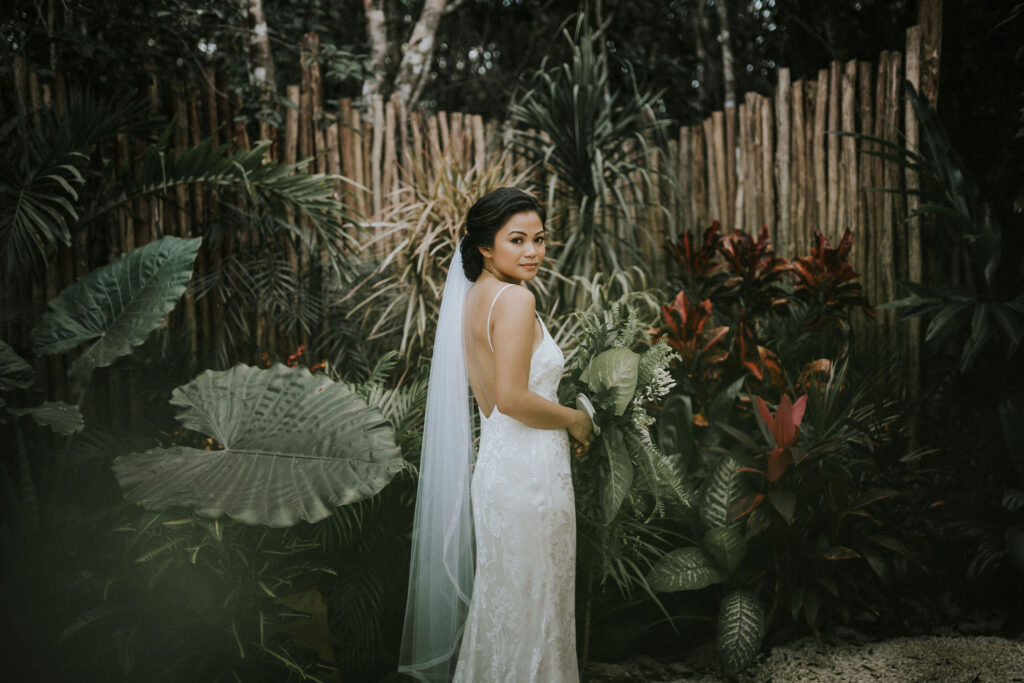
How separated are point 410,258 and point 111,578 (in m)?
1.79

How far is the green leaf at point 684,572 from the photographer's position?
97.2 inches

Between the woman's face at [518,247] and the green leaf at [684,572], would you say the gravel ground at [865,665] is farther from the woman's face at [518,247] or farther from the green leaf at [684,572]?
the woman's face at [518,247]

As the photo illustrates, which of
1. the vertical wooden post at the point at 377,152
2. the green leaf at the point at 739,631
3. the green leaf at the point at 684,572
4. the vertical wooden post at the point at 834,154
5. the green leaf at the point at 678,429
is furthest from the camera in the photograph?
the vertical wooden post at the point at 377,152

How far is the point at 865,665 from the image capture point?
96.5 inches

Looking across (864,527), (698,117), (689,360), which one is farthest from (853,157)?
(698,117)

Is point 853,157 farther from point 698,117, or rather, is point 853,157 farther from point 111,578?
point 698,117

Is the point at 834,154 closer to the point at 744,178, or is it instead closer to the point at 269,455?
the point at 744,178

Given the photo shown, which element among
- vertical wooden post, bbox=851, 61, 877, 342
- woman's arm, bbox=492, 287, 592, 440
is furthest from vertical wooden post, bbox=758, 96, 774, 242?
woman's arm, bbox=492, 287, 592, 440

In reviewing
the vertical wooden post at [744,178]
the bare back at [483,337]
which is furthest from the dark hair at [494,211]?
the vertical wooden post at [744,178]

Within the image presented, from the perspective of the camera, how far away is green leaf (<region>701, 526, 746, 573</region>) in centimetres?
249

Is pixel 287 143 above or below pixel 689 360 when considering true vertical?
above

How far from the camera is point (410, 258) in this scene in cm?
343

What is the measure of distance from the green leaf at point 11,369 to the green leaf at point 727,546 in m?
2.45

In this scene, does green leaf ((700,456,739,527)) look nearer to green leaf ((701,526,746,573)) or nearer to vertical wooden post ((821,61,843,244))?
green leaf ((701,526,746,573))
